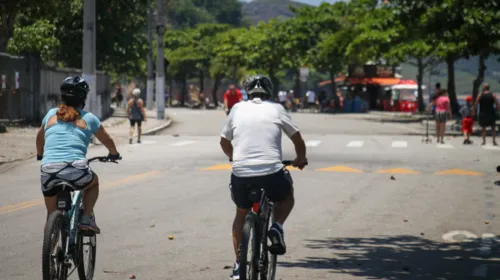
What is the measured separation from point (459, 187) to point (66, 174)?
39.4 ft

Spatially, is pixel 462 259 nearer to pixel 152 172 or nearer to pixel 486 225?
pixel 486 225

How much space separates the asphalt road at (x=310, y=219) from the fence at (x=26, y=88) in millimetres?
9485

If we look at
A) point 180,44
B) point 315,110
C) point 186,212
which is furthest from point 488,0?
point 180,44

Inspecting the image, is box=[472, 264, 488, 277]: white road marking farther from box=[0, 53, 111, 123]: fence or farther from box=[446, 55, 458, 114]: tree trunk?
box=[446, 55, 458, 114]: tree trunk

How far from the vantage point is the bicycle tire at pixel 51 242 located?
295 inches

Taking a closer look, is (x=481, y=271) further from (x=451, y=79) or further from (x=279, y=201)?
(x=451, y=79)

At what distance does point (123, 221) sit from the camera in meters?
13.2

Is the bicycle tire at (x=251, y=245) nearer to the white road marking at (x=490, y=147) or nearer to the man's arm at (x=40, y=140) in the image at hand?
the man's arm at (x=40, y=140)

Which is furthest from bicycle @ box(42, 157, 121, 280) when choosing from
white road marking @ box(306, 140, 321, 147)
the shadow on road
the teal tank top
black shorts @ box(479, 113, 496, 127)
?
black shorts @ box(479, 113, 496, 127)

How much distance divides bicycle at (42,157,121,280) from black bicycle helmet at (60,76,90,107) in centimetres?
68

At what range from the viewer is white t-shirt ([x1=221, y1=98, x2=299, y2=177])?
26.4 feet

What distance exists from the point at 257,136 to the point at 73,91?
142 cm

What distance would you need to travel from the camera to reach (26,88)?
119ft

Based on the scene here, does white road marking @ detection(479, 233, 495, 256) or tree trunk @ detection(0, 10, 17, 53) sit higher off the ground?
tree trunk @ detection(0, 10, 17, 53)
